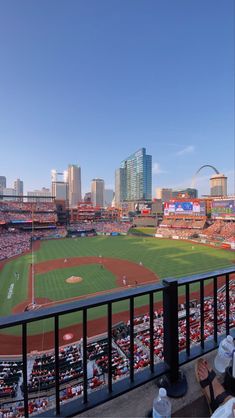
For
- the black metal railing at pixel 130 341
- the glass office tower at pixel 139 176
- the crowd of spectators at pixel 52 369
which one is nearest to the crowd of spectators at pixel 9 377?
the crowd of spectators at pixel 52 369

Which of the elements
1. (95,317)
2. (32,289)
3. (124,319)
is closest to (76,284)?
(32,289)

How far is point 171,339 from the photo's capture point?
7.67ft

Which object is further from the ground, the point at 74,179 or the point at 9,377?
the point at 74,179

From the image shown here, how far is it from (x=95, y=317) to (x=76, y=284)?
6.00m

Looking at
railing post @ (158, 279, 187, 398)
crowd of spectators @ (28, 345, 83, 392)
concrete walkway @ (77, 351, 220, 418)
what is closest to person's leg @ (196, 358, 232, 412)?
concrete walkway @ (77, 351, 220, 418)

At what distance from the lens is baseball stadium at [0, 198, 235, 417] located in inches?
91.6

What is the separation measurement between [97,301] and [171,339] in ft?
3.11

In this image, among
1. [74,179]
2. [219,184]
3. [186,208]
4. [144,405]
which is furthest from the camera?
[74,179]

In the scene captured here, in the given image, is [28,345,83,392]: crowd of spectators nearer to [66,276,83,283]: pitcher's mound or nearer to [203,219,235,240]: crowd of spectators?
[66,276,83,283]: pitcher's mound

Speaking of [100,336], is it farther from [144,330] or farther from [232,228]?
[232,228]

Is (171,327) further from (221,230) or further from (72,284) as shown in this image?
(221,230)

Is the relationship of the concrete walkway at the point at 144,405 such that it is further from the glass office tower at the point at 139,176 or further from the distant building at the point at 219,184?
the glass office tower at the point at 139,176

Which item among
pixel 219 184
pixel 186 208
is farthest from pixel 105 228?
pixel 219 184

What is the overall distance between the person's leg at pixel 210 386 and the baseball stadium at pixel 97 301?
36cm
